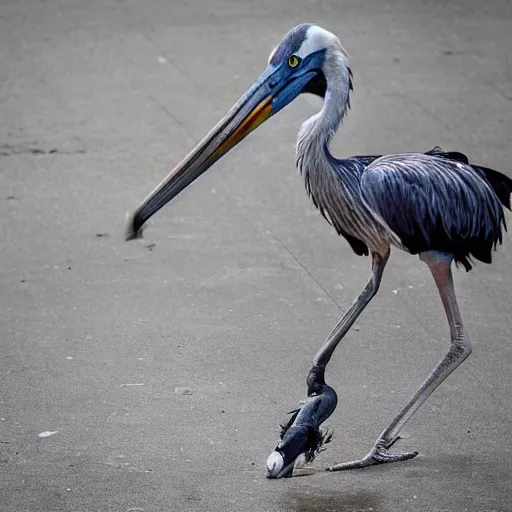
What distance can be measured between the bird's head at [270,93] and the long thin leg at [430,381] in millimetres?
862

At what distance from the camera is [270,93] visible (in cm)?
489

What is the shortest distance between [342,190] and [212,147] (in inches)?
21.4

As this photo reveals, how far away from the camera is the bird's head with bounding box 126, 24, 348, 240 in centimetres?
478

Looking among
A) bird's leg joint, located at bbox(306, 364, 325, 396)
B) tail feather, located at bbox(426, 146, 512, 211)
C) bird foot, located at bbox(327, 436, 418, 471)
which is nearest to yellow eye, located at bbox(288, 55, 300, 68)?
tail feather, located at bbox(426, 146, 512, 211)

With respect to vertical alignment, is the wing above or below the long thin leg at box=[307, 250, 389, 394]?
above

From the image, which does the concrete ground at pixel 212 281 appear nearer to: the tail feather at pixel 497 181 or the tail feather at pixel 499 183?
the tail feather at pixel 497 181

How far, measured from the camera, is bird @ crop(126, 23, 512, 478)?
4820 millimetres

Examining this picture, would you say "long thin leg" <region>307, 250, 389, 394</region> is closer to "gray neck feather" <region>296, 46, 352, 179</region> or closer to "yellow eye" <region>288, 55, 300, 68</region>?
"gray neck feather" <region>296, 46, 352, 179</region>

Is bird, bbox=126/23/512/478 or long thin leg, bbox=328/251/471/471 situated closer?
bird, bbox=126/23/512/478

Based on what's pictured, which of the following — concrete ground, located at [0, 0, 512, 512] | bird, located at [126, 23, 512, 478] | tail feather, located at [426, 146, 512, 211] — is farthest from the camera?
tail feather, located at [426, 146, 512, 211]

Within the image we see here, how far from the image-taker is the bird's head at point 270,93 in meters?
4.78

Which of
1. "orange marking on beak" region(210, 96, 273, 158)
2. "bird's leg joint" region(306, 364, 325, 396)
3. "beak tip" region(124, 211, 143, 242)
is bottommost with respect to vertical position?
"bird's leg joint" region(306, 364, 325, 396)

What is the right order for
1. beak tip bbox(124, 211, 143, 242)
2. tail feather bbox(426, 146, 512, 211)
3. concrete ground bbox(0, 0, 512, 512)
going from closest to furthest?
beak tip bbox(124, 211, 143, 242), concrete ground bbox(0, 0, 512, 512), tail feather bbox(426, 146, 512, 211)

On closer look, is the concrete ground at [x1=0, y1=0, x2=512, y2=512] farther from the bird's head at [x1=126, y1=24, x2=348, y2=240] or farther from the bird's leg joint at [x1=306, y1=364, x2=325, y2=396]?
the bird's head at [x1=126, y1=24, x2=348, y2=240]
